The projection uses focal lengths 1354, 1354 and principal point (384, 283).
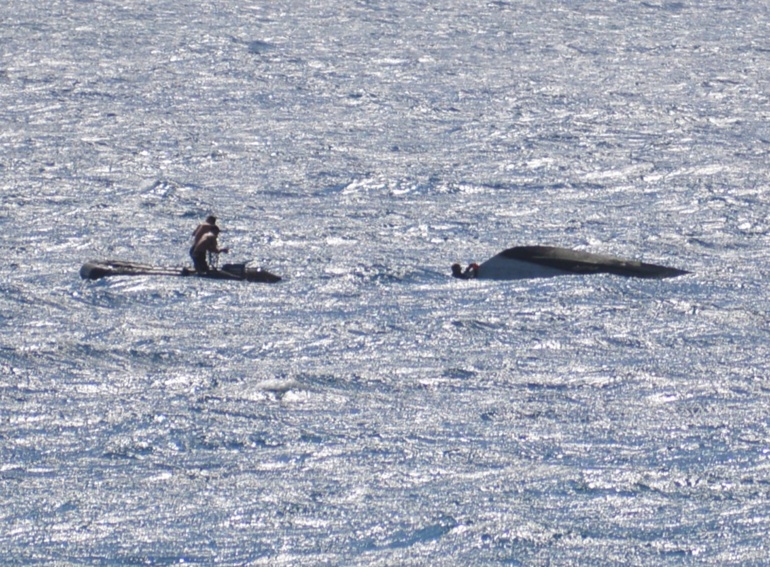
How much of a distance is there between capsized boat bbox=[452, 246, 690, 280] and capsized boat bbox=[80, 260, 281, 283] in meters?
2.34

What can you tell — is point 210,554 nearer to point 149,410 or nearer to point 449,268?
point 149,410

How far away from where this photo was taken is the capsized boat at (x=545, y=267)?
52.3 feet

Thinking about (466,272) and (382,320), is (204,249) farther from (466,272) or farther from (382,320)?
(466,272)

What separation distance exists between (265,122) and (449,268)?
10.1m

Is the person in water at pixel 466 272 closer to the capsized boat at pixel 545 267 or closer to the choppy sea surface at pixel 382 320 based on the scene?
the capsized boat at pixel 545 267

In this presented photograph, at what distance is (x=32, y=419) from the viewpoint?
36.9 ft

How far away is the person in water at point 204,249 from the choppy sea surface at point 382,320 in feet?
1.17

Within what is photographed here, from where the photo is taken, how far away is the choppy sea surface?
31.2ft

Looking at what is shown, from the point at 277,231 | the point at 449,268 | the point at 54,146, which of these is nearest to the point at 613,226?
the point at 449,268

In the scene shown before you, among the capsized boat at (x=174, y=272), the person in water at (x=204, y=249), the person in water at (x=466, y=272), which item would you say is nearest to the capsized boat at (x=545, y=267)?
the person in water at (x=466, y=272)

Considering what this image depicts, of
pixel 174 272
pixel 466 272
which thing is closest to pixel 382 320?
pixel 466 272

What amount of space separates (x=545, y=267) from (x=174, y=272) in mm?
4374

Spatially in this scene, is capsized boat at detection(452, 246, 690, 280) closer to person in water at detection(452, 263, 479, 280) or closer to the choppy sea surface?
person in water at detection(452, 263, 479, 280)

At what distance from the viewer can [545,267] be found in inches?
631
